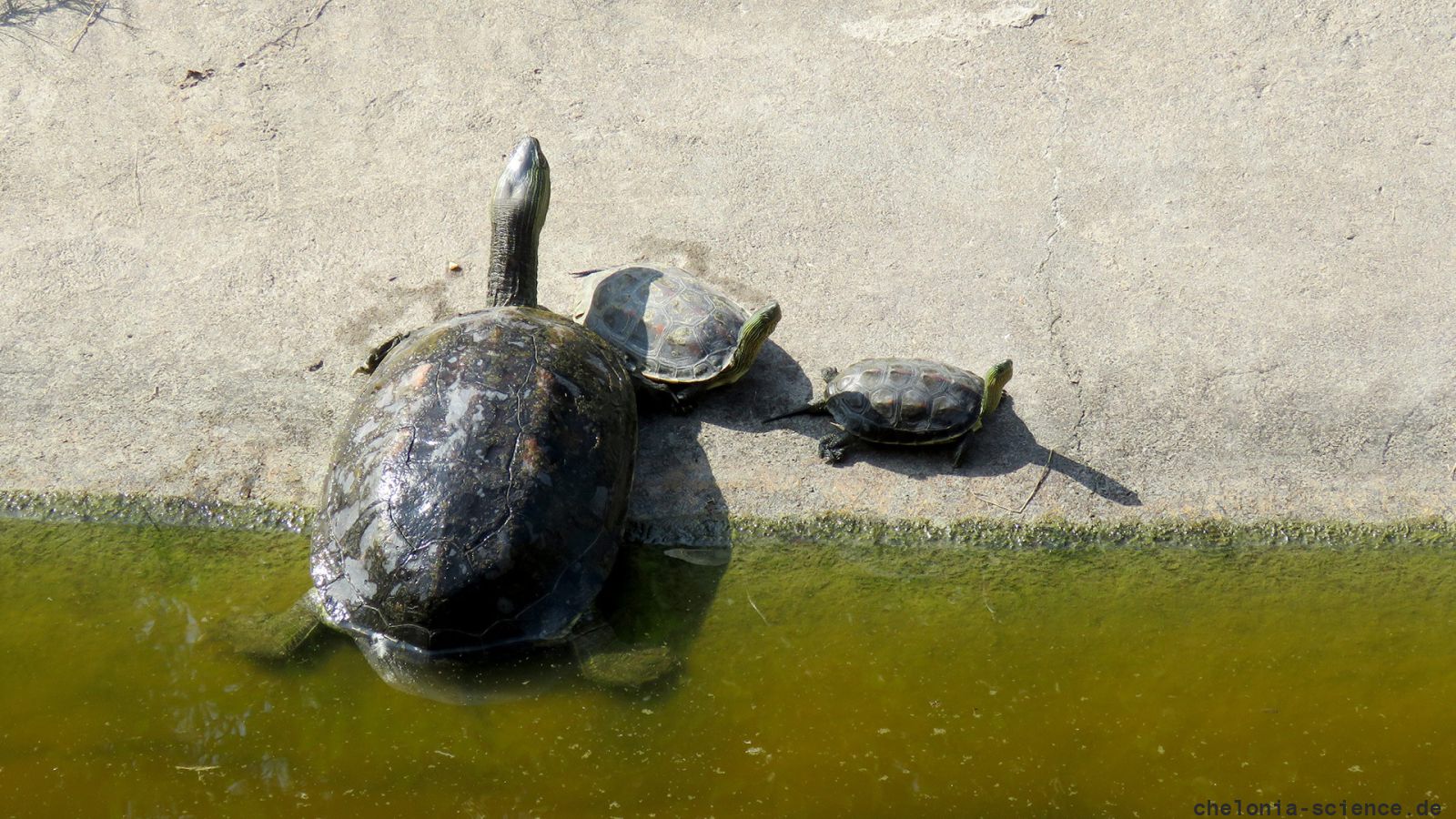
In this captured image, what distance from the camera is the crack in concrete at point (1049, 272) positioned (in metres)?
5.31

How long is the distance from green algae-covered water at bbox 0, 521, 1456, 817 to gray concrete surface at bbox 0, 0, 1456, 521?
1.04 feet

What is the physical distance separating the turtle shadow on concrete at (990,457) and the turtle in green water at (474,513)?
1169mm

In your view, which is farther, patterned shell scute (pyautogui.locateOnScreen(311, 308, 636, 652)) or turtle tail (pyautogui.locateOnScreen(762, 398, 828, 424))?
turtle tail (pyautogui.locateOnScreen(762, 398, 828, 424))

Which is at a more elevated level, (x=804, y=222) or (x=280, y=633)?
(x=804, y=222)

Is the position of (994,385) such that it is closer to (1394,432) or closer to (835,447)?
(835,447)

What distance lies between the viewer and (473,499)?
412 cm

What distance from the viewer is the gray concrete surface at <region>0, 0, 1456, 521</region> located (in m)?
5.12

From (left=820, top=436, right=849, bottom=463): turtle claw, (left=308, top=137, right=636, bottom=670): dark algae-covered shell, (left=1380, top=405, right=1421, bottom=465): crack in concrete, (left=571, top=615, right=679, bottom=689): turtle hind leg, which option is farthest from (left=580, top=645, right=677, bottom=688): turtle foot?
(left=1380, top=405, right=1421, bottom=465): crack in concrete

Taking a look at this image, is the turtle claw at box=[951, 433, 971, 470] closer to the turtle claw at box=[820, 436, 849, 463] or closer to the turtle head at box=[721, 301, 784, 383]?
the turtle claw at box=[820, 436, 849, 463]

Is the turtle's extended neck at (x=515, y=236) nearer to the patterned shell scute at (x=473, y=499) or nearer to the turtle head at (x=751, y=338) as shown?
the patterned shell scute at (x=473, y=499)

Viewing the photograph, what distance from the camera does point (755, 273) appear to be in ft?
19.9

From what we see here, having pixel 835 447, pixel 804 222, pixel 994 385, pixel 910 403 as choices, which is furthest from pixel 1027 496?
pixel 804 222

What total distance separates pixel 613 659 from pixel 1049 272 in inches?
122

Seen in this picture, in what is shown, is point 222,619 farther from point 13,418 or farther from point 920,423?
point 920,423
